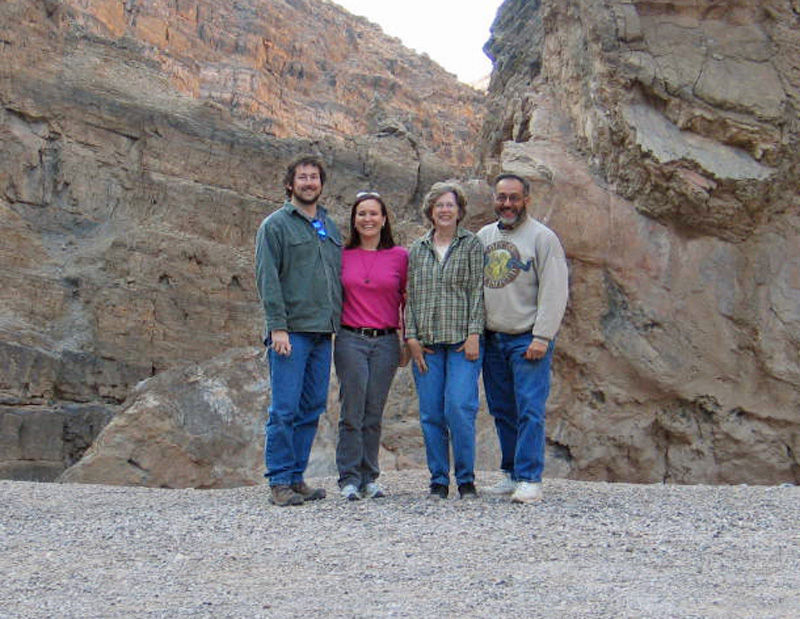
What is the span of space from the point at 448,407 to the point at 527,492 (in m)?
0.70

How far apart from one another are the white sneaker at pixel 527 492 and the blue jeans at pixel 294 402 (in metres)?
1.34

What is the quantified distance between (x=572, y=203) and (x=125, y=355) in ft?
51.3

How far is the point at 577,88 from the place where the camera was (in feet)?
32.2

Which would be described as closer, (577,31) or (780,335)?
(780,335)

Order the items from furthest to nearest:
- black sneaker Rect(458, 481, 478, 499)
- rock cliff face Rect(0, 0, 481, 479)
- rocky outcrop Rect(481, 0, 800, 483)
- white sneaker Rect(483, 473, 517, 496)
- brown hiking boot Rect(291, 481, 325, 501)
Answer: rock cliff face Rect(0, 0, 481, 479)
rocky outcrop Rect(481, 0, 800, 483)
white sneaker Rect(483, 473, 517, 496)
brown hiking boot Rect(291, 481, 325, 501)
black sneaker Rect(458, 481, 478, 499)

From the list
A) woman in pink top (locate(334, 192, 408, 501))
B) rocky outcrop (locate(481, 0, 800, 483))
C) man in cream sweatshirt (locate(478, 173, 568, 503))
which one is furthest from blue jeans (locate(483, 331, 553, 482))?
rocky outcrop (locate(481, 0, 800, 483))

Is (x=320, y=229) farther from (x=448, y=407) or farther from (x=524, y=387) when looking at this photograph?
(x=524, y=387)

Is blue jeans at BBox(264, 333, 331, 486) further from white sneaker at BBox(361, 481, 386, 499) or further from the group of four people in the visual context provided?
white sneaker at BBox(361, 481, 386, 499)

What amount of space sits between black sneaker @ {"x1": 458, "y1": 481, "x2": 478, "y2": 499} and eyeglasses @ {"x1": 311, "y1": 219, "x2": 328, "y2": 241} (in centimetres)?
177

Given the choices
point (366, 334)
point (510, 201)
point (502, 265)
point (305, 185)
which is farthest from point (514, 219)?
point (305, 185)

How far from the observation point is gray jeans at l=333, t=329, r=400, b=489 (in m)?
5.62

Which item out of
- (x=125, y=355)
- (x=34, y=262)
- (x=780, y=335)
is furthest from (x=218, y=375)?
(x=34, y=262)

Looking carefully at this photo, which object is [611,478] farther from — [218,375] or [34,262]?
[34,262]

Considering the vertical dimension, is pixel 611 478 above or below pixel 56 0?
below
